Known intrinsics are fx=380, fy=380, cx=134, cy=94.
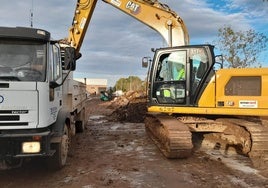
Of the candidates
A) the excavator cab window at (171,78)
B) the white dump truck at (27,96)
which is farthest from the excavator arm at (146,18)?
the white dump truck at (27,96)

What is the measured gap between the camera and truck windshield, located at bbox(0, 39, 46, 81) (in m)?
6.71

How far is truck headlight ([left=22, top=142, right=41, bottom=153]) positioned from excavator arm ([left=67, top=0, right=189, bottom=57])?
182 inches

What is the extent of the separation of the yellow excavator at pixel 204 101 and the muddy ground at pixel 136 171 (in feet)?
1.60

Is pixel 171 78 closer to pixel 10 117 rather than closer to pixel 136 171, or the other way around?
pixel 136 171

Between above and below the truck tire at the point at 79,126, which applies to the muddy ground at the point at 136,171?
below

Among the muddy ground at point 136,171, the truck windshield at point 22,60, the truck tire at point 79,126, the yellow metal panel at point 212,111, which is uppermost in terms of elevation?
the truck windshield at point 22,60

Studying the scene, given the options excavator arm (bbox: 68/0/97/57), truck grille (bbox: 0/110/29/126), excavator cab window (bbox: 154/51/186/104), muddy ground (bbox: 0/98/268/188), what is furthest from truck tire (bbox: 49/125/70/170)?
excavator arm (bbox: 68/0/97/57)

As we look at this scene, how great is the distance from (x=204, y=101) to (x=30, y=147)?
5.02 metres

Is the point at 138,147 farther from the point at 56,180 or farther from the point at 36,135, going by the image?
the point at 36,135

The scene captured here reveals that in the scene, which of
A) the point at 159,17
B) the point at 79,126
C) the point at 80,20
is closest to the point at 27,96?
the point at 159,17

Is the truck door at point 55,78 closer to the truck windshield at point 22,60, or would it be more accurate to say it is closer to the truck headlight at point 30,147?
the truck windshield at point 22,60

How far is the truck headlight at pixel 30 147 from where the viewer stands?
654 cm

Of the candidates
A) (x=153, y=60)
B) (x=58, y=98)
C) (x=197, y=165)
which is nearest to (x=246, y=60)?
(x=153, y=60)

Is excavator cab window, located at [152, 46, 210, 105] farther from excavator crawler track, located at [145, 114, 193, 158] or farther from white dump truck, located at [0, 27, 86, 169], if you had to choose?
white dump truck, located at [0, 27, 86, 169]
